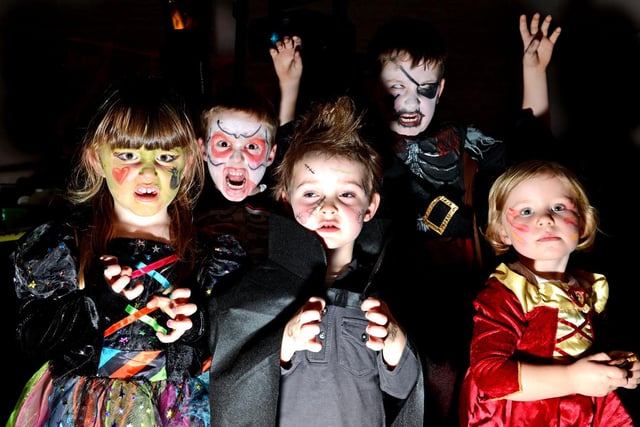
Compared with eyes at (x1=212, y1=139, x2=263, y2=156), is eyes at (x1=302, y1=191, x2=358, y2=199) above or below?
above

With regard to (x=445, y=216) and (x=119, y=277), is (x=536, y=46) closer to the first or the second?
(x=445, y=216)

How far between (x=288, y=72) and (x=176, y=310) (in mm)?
864

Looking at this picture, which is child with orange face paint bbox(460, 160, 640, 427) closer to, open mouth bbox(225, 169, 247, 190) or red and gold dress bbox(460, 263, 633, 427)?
red and gold dress bbox(460, 263, 633, 427)

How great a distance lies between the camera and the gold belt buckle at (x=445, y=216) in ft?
5.86

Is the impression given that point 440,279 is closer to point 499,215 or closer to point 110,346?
point 499,215

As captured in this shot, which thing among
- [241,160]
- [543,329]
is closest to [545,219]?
[543,329]

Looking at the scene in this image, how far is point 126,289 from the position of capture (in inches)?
54.2

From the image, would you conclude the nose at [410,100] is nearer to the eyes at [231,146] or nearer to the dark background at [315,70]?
the dark background at [315,70]

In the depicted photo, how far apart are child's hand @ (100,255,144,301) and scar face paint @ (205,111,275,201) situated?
455mm

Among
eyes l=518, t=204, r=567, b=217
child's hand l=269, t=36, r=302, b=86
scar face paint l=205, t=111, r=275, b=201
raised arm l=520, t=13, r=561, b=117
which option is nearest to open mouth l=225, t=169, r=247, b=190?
scar face paint l=205, t=111, r=275, b=201

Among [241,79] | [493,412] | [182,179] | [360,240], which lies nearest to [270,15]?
[241,79]

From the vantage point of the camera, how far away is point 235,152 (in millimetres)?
1750

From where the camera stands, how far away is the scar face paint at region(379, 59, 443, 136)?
184 centimetres

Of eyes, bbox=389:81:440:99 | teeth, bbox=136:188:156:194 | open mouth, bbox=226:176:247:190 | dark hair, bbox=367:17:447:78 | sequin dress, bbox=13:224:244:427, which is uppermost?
dark hair, bbox=367:17:447:78
